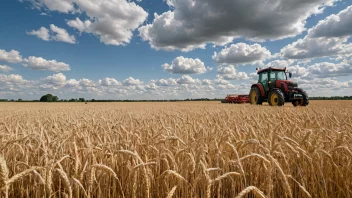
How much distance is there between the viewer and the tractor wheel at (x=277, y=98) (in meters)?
14.6

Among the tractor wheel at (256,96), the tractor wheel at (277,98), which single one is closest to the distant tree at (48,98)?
the tractor wheel at (256,96)

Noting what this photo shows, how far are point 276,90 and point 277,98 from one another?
67cm

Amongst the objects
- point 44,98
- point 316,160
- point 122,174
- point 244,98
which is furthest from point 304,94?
point 44,98

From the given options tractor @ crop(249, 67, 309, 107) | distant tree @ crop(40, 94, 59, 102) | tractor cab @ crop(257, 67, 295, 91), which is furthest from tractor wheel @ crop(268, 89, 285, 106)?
distant tree @ crop(40, 94, 59, 102)

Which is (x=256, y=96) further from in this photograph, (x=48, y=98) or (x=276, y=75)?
(x=48, y=98)

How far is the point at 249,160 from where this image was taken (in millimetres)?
2672

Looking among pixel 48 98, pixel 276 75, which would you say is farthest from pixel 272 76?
pixel 48 98

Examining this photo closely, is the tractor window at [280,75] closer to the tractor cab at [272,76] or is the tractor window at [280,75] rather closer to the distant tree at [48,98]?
the tractor cab at [272,76]

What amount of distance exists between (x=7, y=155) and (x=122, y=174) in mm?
1579

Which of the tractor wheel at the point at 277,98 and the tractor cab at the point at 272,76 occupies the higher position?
the tractor cab at the point at 272,76

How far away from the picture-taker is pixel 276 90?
15.5 metres

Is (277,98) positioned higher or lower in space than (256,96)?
lower

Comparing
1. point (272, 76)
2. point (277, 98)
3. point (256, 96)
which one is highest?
point (272, 76)

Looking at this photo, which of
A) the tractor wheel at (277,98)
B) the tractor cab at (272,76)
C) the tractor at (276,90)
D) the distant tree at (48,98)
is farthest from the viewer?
the distant tree at (48,98)
